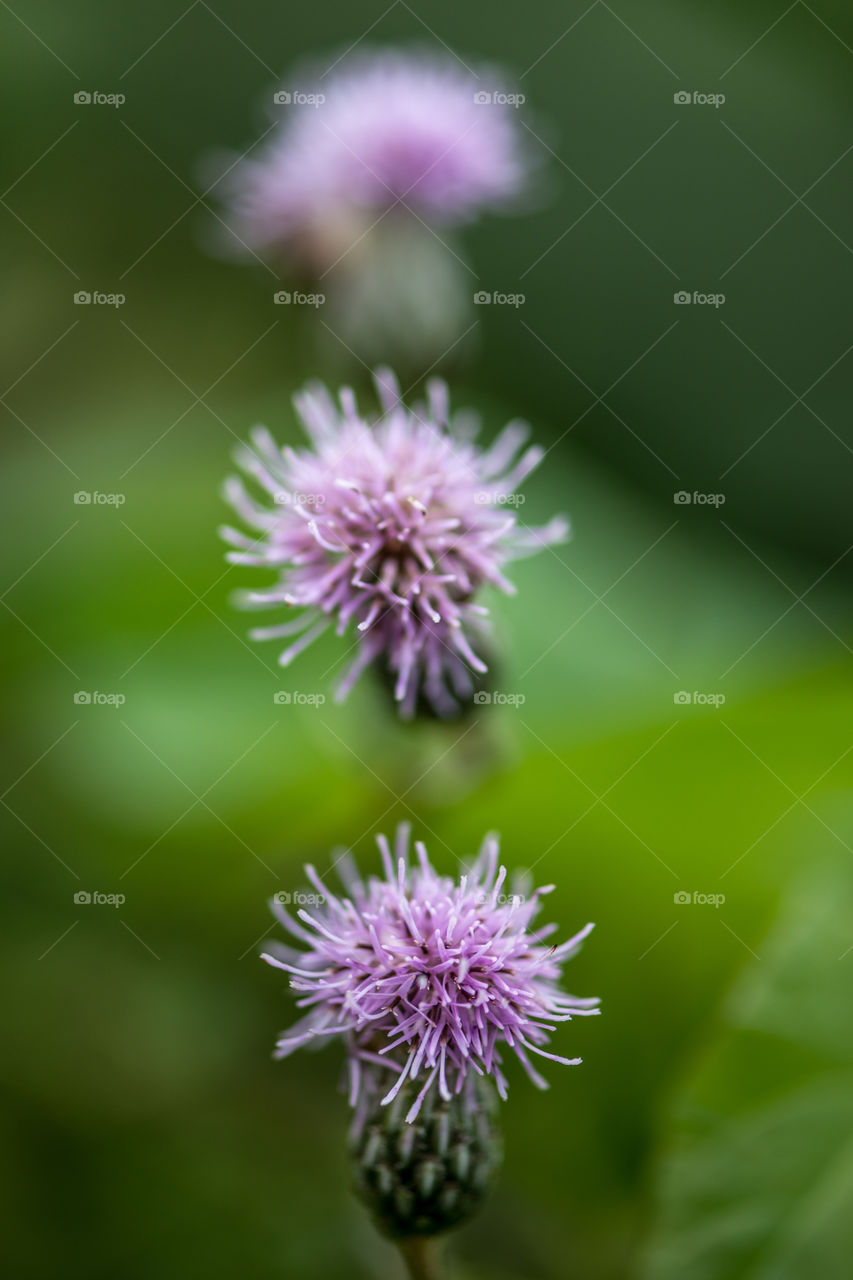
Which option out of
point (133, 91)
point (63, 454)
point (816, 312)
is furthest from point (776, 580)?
point (133, 91)

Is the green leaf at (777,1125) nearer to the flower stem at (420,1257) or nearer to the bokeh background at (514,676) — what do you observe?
the bokeh background at (514,676)

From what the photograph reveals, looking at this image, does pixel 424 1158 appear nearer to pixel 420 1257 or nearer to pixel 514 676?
pixel 420 1257

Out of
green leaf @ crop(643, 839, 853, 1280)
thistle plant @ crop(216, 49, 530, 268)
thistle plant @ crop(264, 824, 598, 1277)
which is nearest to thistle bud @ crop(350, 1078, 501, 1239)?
thistle plant @ crop(264, 824, 598, 1277)

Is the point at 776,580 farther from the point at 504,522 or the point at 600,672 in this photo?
the point at 504,522

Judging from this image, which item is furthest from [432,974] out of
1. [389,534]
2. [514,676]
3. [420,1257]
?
[514,676]

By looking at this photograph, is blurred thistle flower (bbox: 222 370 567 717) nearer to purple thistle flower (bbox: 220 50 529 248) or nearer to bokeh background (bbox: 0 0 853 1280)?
bokeh background (bbox: 0 0 853 1280)
